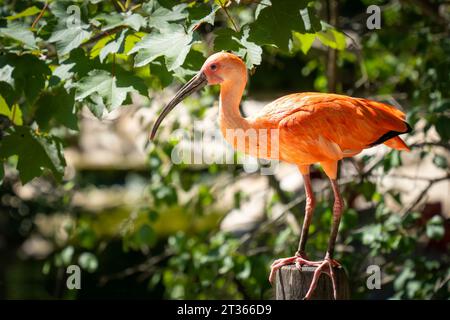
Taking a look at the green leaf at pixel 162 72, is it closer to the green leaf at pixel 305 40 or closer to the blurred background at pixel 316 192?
the blurred background at pixel 316 192

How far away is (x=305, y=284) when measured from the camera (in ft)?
11.3

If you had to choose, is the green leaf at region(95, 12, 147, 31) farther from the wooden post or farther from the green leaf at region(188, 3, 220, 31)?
the wooden post

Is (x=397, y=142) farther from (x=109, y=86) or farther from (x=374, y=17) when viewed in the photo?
(x=109, y=86)

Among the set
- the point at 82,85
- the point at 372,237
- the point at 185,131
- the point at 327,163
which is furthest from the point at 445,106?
the point at 82,85

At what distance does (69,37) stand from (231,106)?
885mm

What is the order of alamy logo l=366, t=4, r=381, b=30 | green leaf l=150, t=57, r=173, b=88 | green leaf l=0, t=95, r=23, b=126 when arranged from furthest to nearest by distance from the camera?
alamy logo l=366, t=4, r=381, b=30, green leaf l=0, t=95, r=23, b=126, green leaf l=150, t=57, r=173, b=88

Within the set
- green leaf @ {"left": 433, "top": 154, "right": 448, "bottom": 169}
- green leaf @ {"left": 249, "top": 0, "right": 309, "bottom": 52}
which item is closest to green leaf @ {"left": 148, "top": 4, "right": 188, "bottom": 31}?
green leaf @ {"left": 249, "top": 0, "right": 309, "bottom": 52}

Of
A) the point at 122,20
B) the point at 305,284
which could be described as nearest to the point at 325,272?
the point at 305,284

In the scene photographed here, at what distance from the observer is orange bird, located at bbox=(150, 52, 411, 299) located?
11.1 feet

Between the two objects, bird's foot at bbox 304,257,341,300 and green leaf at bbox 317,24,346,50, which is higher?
green leaf at bbox 317,24,346,50

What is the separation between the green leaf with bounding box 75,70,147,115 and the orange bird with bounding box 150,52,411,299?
214 mm

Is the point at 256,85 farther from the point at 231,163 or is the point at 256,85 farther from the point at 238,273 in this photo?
the point at 238,273

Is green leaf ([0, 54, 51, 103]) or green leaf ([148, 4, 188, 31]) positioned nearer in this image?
green leaf ([148, 4, 188, 31])

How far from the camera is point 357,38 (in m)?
6.18
